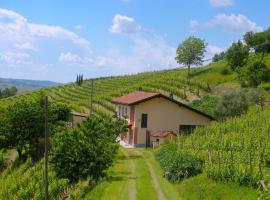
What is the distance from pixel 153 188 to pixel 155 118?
21.9 meters

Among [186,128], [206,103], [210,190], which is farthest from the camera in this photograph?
[206,103]

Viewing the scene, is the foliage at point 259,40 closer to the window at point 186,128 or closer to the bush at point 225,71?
the bush at point 225,71

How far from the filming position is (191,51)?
93250 millimetres

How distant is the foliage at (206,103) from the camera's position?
60.1 m

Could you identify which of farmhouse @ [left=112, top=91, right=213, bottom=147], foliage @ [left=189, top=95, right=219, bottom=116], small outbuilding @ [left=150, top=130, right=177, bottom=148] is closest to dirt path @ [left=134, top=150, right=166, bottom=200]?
small outbuilding @ [left=150, top=130, right=177, bottom=148]

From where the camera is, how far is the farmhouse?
45562 mm

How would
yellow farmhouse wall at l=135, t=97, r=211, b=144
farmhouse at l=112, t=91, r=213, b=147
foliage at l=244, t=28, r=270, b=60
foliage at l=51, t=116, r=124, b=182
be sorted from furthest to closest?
1. foliage at l=244, t=28, r=270, b=60
2. yellow farmhouse wall at l=135, t=97, r=211, b=144
3. farmhouse at l=112, t=91, r=213, b=147
4. foliage at l=51, t=116, r=124, b=182

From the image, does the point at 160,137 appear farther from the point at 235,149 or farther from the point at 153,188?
the point at 153,188

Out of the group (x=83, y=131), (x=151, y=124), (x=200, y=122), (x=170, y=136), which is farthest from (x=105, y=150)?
(x=200, y=122)

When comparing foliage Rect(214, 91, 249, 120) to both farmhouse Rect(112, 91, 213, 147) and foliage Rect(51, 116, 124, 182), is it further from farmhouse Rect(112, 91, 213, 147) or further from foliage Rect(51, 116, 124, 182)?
foliage Rect(51, 116, 124, 182)

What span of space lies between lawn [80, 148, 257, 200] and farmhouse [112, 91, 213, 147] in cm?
1371

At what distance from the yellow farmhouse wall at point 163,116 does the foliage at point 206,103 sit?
34.8 feet

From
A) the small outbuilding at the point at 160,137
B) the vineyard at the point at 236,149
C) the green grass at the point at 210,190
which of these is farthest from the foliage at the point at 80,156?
the small outbuilding at the point at 160,137

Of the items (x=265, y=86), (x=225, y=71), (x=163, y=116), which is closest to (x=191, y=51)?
(x=225, y=71)
